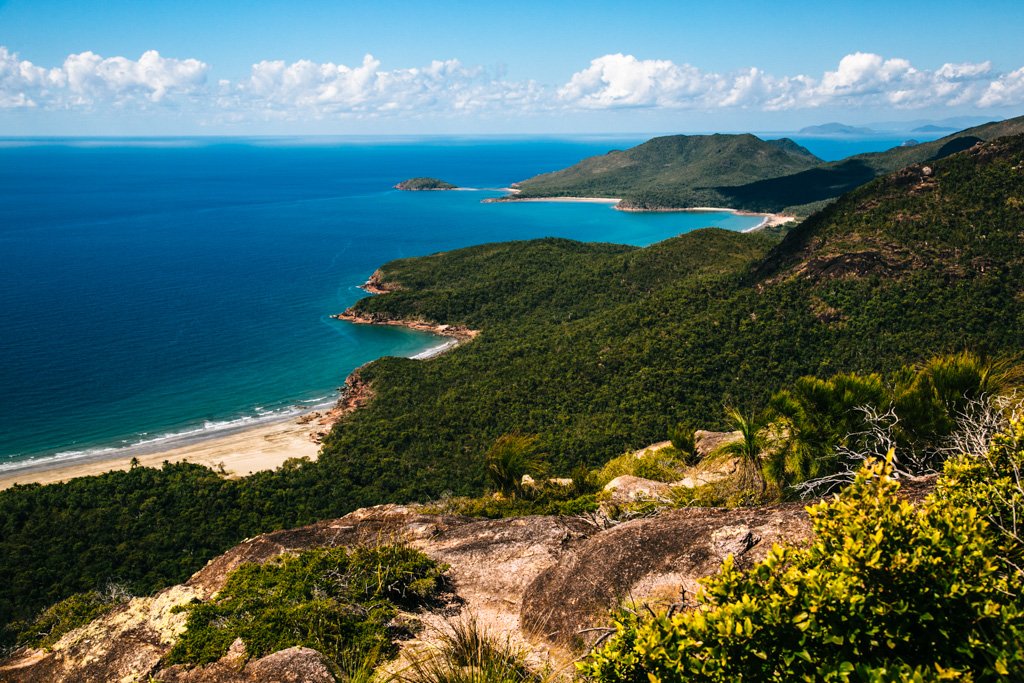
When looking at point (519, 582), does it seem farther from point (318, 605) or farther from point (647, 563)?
point (318, 605)

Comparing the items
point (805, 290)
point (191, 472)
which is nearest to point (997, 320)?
point (805, 290)

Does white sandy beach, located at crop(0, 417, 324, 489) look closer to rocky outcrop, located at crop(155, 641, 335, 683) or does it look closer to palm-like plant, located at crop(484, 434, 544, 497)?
palm-like plant, located at crop(484, 434, 544, 497)

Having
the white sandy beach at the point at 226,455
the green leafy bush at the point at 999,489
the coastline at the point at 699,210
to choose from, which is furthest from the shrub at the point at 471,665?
the coastline at the point at 699,210

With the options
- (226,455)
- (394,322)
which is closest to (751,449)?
(226,455)

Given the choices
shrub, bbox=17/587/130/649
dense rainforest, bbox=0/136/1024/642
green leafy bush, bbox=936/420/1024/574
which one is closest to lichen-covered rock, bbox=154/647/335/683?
shrub, bbox=17/587/130/649

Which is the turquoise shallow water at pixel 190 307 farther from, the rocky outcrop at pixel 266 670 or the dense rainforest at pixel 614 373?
the rocky outcrop at pixel 266 670
